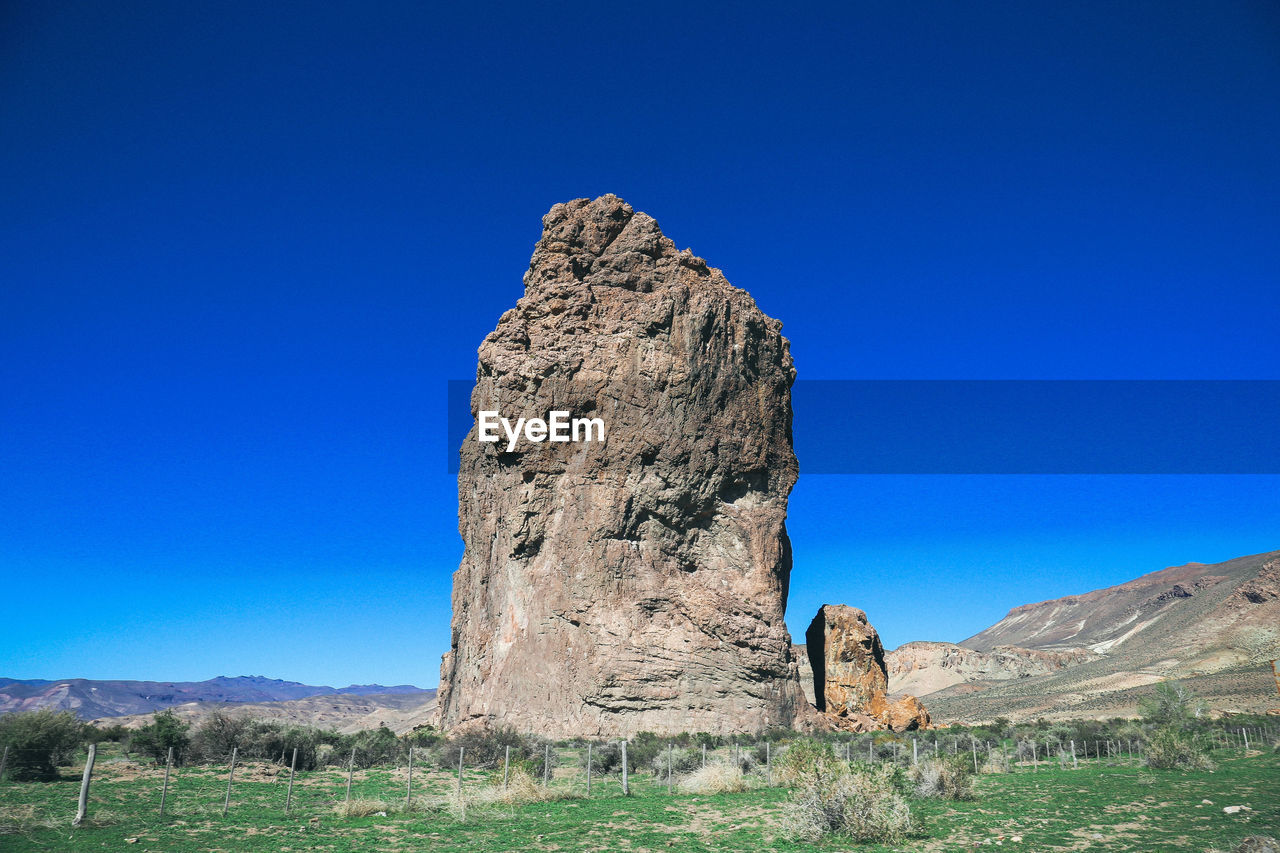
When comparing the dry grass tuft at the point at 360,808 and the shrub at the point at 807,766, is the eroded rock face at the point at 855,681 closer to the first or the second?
the shrub at the point at 807,766

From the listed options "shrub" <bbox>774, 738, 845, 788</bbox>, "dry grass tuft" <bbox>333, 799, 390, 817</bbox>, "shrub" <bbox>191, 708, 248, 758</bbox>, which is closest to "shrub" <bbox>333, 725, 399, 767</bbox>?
"shrub" <bbox>191, 708, 248, 758</bbox>

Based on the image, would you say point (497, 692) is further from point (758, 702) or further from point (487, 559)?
point (758, 702)

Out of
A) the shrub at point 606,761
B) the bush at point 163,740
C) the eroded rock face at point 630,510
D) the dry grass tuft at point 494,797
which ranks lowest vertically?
the shrub at point 606,761

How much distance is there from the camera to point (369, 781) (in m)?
23.1

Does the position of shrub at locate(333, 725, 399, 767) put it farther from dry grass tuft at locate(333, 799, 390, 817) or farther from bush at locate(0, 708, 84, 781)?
dry grass tuft at locate(333, 799, 390, 817)

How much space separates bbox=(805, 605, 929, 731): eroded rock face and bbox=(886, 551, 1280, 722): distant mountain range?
35.6 meters

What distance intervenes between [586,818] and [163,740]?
16762 millimetres

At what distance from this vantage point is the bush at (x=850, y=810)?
1341 centimetres

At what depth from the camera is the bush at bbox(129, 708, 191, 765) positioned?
25.2m

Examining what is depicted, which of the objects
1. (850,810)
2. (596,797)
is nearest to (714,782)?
(596,797)

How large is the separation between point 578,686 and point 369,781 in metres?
14.3

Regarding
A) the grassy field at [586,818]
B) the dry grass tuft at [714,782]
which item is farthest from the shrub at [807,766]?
the dry grass tuft at [714,782]

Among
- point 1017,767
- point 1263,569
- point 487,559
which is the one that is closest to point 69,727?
point 487,559

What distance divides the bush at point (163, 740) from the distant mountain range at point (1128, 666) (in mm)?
67061
